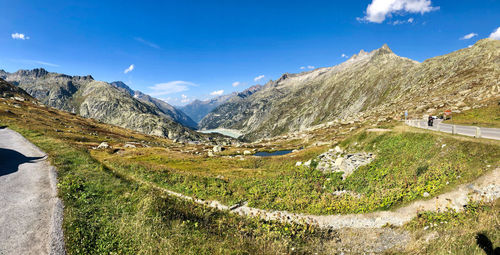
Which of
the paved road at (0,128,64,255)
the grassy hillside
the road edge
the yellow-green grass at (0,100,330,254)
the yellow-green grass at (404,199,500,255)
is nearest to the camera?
the road edge

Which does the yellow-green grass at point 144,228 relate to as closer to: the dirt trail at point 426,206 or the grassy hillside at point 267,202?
the grassy hillside at point 267,202

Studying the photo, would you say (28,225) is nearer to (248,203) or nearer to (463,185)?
(248,203)

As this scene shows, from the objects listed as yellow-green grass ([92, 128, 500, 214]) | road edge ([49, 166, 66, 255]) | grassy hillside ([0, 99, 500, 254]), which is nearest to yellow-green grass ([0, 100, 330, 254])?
grassy hillside ([0, 99, 500, 254])

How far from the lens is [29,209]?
12352mm

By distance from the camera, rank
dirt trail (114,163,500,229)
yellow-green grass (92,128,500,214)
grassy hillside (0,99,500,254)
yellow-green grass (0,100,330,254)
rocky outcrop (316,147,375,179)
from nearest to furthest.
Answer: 1. yellow-green grass (0,100,330,254)
2. grassy hillside (0,99,500,254)
3. dirt trail (114,163,500,229)
4. yellow-green grass (92,128,500,214)
5. rocky outcrop (316,147,375,179)

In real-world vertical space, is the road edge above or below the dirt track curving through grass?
above

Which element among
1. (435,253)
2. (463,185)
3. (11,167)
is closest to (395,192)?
(463,185)

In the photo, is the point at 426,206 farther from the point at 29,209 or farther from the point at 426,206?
the point at 29,209

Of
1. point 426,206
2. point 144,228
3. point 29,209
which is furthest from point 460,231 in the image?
point 29,209

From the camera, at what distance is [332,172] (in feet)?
108

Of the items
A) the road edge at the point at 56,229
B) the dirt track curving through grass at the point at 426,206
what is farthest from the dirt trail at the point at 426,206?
the road edge at the point at 56,229

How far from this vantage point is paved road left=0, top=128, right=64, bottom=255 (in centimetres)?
920

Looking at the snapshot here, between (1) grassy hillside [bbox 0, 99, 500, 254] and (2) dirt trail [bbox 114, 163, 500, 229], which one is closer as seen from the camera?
(1) grassy hillside [bbox 0, 99, 500, 254]

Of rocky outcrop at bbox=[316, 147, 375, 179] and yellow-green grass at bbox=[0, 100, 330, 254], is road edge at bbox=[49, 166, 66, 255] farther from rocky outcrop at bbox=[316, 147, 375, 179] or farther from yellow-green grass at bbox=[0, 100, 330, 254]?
rocky outcrop at bbox=[316, 147, 375, 179]
